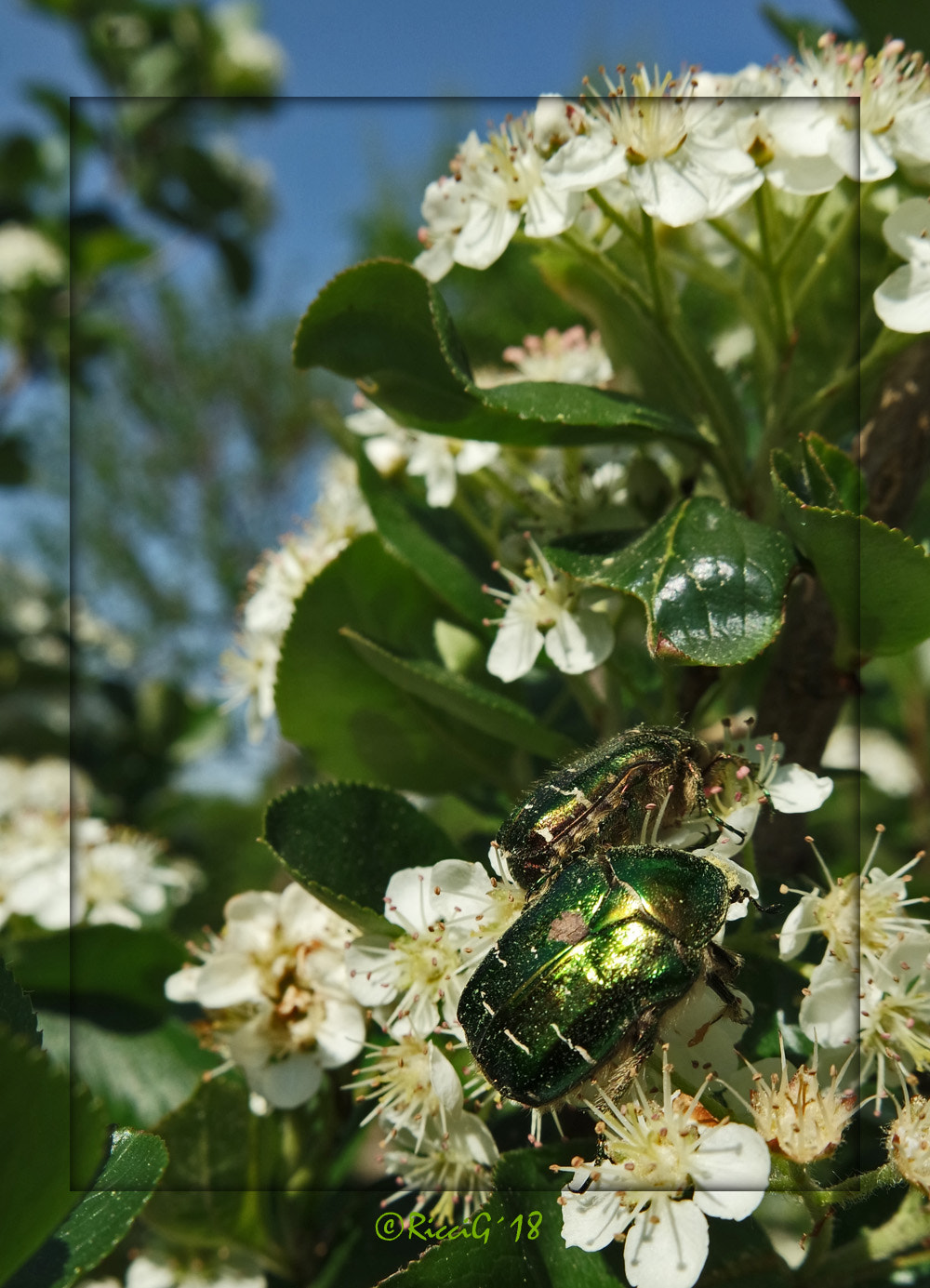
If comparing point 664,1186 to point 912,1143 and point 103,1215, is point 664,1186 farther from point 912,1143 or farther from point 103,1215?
point 103,1215

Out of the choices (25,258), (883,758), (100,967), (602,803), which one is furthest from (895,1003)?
(25,258)

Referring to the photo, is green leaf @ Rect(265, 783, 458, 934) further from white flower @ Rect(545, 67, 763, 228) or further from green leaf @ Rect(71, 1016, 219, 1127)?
white flower @ Rect(545, 67, 763, 228)

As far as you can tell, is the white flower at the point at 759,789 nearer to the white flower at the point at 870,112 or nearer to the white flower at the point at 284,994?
the white flower at the point at 284,994

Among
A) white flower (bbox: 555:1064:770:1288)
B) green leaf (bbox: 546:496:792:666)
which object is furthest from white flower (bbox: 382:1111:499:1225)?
green leaf (bbox: 546:496:792:666)

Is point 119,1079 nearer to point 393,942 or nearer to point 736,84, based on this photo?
point 393,942

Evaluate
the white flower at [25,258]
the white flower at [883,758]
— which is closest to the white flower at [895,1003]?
the white flower at [883,758]

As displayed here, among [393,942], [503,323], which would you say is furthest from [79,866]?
[503,323]
